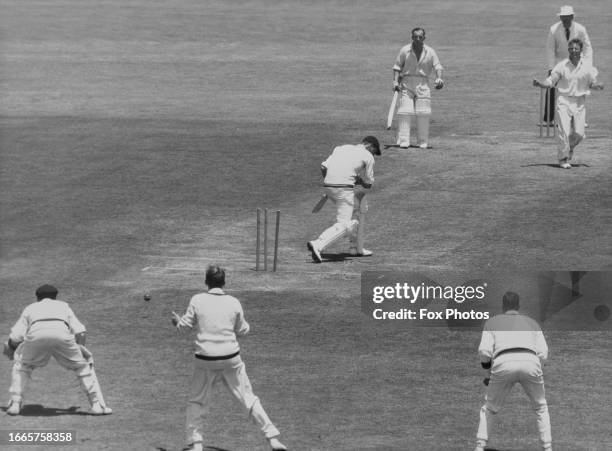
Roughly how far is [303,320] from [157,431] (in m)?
5.70

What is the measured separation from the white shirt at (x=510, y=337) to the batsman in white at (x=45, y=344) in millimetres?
5028

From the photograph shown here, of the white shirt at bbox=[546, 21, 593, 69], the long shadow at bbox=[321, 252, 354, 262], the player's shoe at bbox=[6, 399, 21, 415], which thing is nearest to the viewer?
the player's shoe at bbox=[6, 399, 21, 415]

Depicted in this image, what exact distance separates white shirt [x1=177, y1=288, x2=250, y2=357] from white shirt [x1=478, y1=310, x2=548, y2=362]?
2.90m

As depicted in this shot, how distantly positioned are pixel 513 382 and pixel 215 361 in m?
3.48

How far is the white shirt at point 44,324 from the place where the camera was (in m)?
20.1

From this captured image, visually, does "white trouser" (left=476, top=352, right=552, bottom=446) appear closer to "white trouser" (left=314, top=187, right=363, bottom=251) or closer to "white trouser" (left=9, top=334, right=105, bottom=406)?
"white trouser" (left=9, top=334, right=105, bottom=406)

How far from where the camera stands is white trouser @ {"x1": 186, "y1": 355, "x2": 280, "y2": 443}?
1869 cm

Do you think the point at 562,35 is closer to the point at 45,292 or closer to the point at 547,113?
the point at 547,113

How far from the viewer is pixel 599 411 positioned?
69.0ft

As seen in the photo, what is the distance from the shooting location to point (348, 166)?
27.9 m

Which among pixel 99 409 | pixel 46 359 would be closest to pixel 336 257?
pixel 99 409
